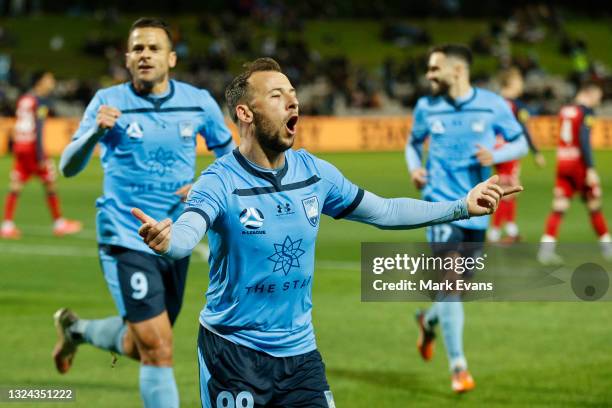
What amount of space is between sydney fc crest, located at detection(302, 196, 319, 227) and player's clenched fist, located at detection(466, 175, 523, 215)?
71 centimetres

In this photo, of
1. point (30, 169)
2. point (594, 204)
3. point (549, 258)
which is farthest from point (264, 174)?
point (30, 169)

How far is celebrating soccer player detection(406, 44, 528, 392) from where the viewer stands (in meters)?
9.20

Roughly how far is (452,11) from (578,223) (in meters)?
33.8

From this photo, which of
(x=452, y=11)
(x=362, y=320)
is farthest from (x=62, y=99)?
(x=362, y=320)

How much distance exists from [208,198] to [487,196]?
1.27m

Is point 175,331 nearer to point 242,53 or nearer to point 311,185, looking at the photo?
point 311,185

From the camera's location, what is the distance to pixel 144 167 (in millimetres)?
7371

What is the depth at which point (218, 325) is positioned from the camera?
5.31 meters

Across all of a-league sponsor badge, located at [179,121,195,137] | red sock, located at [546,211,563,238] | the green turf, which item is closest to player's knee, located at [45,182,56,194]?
the green turf

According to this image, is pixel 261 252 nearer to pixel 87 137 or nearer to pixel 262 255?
pixel 262 255

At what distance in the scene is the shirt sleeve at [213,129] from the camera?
302 inches

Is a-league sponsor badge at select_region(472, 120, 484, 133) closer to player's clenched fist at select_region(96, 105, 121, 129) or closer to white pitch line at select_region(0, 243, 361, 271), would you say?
player's clenched fist at select_region(96, 105, 121, 129)

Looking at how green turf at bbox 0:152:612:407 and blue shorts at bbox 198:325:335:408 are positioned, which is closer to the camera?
blue shorts at bbox 198:325:335:408

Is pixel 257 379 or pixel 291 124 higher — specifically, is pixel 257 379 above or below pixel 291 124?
below
